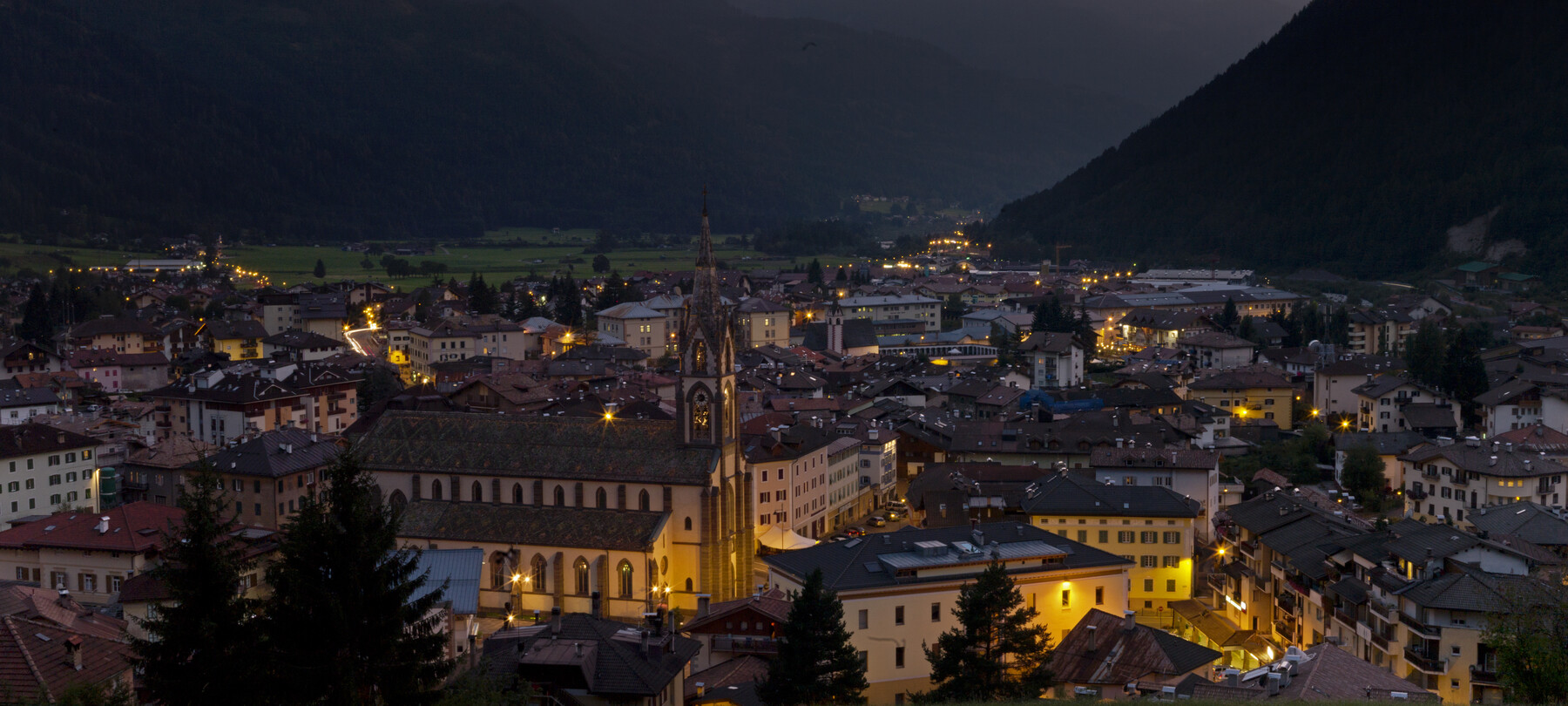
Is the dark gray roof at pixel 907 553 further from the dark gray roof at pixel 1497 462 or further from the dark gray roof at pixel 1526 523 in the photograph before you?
the dark gray roof at pixel 1497 462

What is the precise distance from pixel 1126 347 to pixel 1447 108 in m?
75.6

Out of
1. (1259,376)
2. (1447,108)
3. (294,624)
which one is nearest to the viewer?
(294,624)

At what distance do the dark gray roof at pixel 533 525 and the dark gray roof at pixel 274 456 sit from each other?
717cm

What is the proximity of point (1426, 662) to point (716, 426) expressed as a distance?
16.6 m

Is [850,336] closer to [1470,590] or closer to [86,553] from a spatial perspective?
[86,553]

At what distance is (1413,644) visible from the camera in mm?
27344

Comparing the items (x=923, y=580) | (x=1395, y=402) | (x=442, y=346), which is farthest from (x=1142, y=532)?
(x=442, y=346)

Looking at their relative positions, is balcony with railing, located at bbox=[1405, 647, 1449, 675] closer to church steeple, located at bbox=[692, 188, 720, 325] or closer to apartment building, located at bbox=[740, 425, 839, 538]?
church steeple, located at bbox=[692, 188, 720, 325]

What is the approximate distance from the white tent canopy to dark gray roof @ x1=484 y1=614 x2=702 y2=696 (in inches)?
598

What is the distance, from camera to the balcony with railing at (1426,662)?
87.7ft

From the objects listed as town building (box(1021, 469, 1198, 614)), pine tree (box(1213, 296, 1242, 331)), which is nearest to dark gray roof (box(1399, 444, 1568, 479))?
town building (box(1021, 469, 1198, 614))

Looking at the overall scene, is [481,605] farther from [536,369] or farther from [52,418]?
[536,369]

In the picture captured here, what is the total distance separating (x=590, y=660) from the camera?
69.6 feet

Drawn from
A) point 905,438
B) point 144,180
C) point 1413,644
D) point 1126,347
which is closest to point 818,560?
point 1413,644
